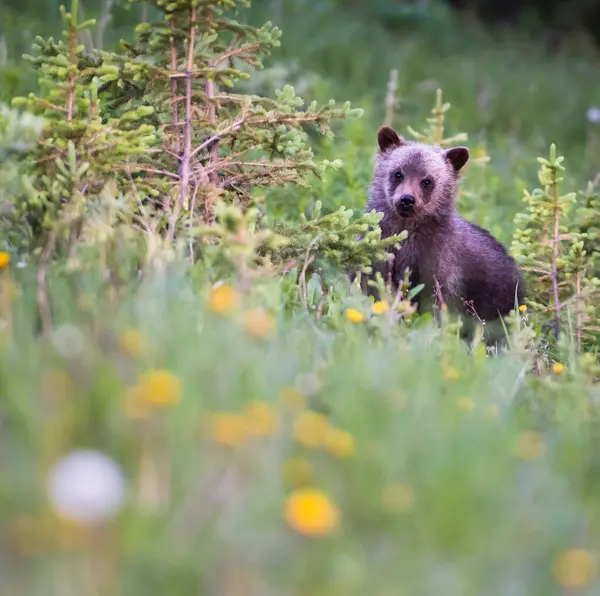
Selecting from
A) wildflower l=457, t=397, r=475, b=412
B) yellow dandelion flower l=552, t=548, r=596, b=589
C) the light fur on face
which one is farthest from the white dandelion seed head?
the light fur on face

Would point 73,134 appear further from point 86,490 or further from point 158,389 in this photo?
point 86,490

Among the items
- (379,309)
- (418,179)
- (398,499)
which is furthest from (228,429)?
(418,179)

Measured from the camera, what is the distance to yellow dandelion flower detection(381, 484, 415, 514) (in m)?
2.32

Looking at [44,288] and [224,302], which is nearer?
[224,302]

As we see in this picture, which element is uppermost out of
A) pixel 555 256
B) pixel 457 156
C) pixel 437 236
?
pixel 457 156

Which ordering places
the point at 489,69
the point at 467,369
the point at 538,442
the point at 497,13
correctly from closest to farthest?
the point at 538,442, the point at 467,369, the point at 489,69, the point at 497,13

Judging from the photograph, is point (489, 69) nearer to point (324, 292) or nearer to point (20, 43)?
point (20, 43)

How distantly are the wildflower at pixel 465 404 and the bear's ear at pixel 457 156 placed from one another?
146 inches

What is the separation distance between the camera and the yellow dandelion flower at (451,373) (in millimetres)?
3304

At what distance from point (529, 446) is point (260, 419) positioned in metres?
0.92

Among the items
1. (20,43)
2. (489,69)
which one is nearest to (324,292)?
(20,43)

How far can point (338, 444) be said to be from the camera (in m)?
2.49

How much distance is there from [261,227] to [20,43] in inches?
210

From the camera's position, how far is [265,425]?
95.3 inches
